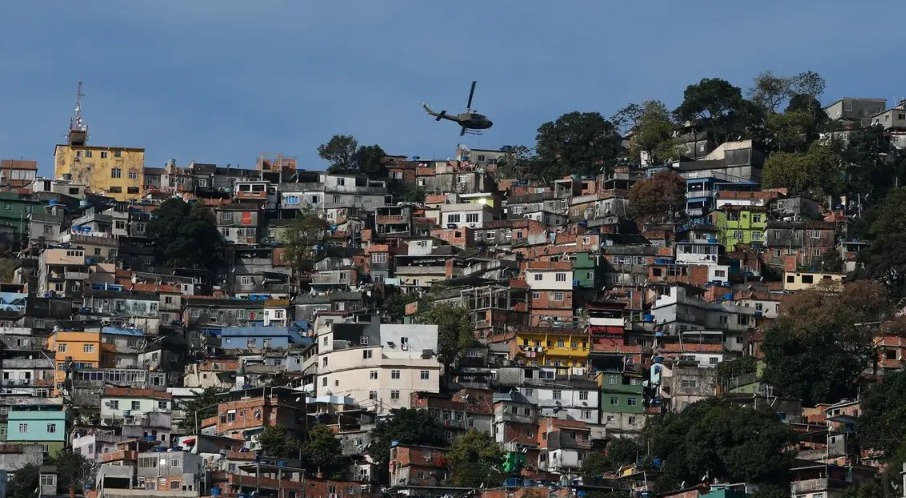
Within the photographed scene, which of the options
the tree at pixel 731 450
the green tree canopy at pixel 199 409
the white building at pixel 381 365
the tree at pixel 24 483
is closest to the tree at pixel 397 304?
the white building at pixel 381 365

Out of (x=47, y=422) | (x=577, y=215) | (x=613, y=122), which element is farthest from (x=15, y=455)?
(x=613, y=122)

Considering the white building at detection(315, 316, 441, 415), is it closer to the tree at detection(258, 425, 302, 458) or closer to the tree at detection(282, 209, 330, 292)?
the tree at detection(258, 425, 302, 458)

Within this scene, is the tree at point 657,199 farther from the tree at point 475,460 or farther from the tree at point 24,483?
the tree at point 24,483

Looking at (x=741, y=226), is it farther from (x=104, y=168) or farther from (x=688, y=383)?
(x=104, y=168)

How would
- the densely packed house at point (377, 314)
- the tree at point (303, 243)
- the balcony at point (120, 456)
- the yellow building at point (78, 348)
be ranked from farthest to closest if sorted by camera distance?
the tree at point (303, 243) < the yellow building at point (78, 348) < the densely packed house at point (377, 314) < the balcony at point (120, 456)

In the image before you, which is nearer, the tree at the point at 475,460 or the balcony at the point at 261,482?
the balcony at the point at 261,482

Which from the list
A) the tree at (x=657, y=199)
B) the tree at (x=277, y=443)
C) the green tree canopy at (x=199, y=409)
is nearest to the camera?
the tree at (x=277, y=443)
